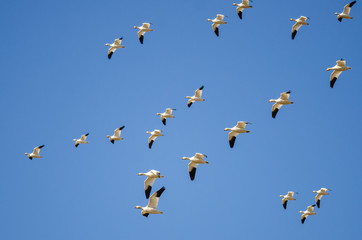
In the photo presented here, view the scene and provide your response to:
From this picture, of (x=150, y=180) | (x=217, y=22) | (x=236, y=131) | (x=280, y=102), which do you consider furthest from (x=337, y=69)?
(x=150, y=180)

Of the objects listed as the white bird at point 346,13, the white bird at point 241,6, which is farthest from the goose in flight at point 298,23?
the white bird at point 241,6

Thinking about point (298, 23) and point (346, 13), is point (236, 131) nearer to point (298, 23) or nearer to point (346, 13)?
point (298, 23)

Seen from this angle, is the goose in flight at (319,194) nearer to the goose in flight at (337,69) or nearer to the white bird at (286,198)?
the white bird at (286,198)

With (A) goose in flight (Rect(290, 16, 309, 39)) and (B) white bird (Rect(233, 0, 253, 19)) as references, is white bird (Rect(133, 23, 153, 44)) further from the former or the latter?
(A) goose in flight (Rect(290, 16, 309, 39))

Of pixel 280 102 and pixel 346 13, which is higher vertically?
pixel 346 13

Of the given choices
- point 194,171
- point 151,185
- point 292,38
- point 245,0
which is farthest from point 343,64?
point 151,185

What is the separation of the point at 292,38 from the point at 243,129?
672 cm

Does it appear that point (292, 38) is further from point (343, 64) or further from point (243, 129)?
point (243, 129)

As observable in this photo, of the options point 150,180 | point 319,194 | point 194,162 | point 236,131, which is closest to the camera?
point 150,180

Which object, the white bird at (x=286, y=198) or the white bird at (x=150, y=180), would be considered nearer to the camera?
the white bird at (x=150, y=180)

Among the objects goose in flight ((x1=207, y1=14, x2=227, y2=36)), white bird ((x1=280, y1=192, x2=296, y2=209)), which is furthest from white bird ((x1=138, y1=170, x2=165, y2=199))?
goose in flight ((x1=207, y1=14, x2=227, y2=36))

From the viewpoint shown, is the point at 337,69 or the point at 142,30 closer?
the point at 337,69

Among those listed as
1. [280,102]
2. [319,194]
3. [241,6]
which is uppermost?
[241,6]

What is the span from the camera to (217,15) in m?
39.1
